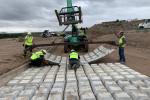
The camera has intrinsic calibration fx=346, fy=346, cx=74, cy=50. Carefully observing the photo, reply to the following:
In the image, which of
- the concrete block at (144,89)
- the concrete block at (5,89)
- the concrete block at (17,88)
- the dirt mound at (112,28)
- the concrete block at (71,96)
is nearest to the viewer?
the concrete block at (71,96)

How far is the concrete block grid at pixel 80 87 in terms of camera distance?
954 cm

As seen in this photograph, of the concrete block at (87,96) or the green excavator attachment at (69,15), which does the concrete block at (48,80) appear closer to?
the concrete block at (87,96)

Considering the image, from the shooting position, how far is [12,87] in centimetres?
1124

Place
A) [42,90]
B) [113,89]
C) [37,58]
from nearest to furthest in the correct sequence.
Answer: [113,89]
[42,90]
[37,58]

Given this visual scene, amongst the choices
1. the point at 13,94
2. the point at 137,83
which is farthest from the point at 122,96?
the point at 13,94

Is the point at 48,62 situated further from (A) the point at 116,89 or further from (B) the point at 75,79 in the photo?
(A) the point at 116,89

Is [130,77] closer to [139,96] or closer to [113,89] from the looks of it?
[113,89]

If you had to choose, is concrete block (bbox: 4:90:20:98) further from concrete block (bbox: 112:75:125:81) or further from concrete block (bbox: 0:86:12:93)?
concrete block (bbox: 112:75:125:81)

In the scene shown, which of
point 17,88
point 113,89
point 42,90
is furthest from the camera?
point 17,88

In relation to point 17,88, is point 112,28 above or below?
above

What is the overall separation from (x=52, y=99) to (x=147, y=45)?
22812 millimetres

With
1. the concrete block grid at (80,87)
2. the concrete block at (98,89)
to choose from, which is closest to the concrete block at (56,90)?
the concrete block grid at (80,87)

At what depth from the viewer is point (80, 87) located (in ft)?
35.6

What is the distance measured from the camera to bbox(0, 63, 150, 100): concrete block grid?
376 inches
